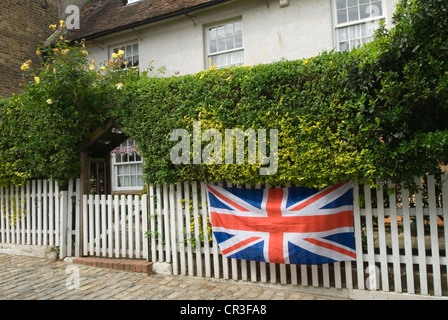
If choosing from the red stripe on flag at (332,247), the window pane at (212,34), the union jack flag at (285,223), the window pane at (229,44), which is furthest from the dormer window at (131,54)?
the red stripe on flag at (332,247)

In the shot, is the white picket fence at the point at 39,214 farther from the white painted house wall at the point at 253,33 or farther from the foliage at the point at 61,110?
the white painted house wall at the point at 253,33

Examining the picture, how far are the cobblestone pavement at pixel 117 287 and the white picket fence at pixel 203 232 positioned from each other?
205 millimetres

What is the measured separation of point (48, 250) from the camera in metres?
7.24

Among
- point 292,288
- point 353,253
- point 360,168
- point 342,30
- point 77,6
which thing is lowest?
point 292,288

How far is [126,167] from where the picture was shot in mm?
12617

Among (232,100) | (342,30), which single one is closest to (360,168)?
(232,100)

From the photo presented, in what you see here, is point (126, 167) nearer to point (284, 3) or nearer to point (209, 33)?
point (209, 33)

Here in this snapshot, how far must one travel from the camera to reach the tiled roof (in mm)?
10000

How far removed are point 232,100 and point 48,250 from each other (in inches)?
209

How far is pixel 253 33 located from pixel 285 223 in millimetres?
6203

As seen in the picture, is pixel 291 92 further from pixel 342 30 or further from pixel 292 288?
pixel 342 30

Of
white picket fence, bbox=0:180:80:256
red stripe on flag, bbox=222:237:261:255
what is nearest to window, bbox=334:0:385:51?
red stripe on flag, bbox=222:237:261:255

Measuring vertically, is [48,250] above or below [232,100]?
below

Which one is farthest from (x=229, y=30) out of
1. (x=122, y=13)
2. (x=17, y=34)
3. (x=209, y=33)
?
(x=17, y=34)
